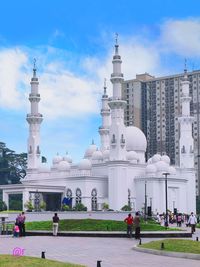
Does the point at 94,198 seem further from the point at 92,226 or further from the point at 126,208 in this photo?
the point at 92,226

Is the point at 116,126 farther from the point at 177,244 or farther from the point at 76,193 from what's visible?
the point at 177,244

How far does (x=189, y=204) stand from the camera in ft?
263

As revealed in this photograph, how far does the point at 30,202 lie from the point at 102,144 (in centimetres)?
2045

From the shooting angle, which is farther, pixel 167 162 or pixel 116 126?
pixel 167 162

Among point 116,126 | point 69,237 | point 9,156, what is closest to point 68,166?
point 116,126

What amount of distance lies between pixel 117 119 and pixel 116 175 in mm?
7221

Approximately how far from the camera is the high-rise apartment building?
118000 mm

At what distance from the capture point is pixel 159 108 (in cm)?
12056

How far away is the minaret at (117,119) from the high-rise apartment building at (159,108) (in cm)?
4360

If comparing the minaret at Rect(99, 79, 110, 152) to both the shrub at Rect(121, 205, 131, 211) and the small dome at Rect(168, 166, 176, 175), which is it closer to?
the small dome at Rect(168, 166, 176, 175)

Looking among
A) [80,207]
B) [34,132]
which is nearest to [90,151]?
[34,132]

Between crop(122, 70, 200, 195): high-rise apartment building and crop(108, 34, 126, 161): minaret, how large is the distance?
4360cm

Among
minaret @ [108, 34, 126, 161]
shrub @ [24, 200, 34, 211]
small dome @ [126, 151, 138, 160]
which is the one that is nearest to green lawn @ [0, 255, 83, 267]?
shrub @ [24, 200, 34, 211]

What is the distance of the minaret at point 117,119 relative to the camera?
7300 cm
